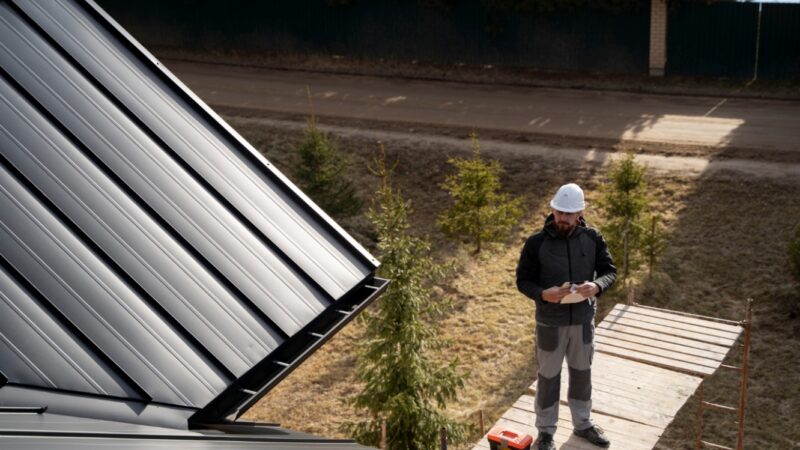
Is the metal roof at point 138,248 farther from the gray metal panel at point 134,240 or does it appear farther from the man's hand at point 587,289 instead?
the man's hand at point 587,289

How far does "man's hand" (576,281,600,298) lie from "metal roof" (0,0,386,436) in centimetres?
172

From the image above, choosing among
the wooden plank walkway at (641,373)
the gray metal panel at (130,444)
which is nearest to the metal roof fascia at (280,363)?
the gray metal panel at (130,444)

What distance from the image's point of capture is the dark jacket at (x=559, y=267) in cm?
845

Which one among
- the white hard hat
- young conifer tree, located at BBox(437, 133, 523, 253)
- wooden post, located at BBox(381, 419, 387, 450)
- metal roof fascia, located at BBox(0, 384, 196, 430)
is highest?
metal roof fascia, located at BBox(0, 384, 196, 430)

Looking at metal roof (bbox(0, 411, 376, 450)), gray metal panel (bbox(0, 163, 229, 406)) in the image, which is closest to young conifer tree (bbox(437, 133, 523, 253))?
gray metal panel (bbox(0, 163, 229, 406))

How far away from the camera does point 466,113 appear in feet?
73.8

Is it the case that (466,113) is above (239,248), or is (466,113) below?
below

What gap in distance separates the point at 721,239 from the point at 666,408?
776 centimetres

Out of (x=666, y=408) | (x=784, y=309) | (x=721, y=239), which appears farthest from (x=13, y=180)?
(x=721, y=239)

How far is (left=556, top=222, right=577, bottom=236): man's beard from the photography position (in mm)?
8336

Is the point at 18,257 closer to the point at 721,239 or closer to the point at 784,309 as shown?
the point at 784,309

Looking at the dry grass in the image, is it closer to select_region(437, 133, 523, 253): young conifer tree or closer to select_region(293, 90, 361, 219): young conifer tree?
select_region(437, 133, 523, 253): young conifer tree

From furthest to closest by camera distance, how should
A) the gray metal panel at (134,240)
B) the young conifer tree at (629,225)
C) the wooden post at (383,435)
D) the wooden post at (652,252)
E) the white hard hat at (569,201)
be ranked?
the wooden post at (652,252) < the young conifer tree at (629,225) < the wooden post at (383,435) < the white hard hat at (569,201) < the gray metal panel at (134,240)

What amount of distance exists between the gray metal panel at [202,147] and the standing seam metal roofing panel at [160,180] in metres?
0.16
